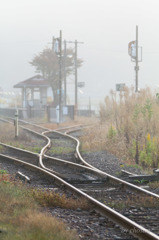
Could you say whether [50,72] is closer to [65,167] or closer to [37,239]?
[65,167]

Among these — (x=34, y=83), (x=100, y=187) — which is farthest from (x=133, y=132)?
(x=34, y=83)

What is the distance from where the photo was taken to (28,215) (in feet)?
19.3

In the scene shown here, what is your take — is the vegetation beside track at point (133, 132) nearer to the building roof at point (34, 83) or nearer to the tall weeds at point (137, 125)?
the tall weeds at point (137, 125)

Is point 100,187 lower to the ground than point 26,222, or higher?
lower

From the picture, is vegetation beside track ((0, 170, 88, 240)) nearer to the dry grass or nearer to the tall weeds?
the dry grass

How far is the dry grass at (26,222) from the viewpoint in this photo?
5.02 meters

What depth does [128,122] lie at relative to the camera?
51.6ft

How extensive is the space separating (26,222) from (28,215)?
310 mm

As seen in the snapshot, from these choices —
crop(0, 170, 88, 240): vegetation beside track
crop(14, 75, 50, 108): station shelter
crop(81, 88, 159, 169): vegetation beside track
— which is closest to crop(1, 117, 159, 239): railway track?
crop(0, 170, 88, 240): vegetation beside track

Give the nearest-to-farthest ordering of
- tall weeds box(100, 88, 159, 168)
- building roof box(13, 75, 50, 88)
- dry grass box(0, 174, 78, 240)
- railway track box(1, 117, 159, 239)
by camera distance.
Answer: dry grass box(0, 174, 78, 240) < railway track box(1, 117, 159, 239) < tall weeds box(100, 88, 159, 168) < building roof box(13, 75, 50, 88)

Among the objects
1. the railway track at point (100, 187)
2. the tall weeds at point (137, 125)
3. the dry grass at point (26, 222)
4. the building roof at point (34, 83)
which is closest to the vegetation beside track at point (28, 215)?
the dry grass at point (26, 222)

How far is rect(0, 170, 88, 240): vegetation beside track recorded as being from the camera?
5.05 meters

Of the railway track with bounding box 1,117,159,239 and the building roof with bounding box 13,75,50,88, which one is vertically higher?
the building roof with bounding box 13,75,50,88

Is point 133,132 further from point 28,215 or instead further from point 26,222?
point 26,222
